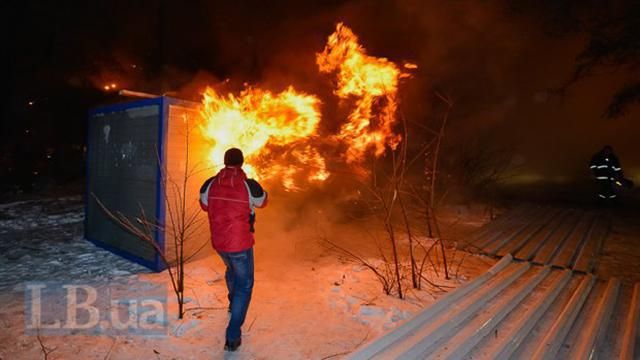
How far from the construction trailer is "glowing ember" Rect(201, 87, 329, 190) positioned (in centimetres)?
32

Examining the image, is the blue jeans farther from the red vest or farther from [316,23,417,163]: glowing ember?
[316,23,417,163]: glowing ember

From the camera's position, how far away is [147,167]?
6.14m

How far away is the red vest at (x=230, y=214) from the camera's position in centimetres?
372

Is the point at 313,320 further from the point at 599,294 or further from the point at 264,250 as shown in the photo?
the point at 599,294

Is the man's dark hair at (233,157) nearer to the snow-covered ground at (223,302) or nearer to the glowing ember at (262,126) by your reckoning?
the snow-covered ground at (223,302)

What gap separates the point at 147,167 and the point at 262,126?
6.75ft

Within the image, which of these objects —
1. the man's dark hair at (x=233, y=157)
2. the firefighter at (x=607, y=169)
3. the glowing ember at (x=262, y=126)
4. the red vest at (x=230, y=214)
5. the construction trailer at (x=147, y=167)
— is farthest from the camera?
the firefighter at (x=607, y=169)

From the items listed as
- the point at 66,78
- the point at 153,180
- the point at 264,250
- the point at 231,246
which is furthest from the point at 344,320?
the point at 66,78

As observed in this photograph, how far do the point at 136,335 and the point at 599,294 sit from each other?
20.0ft

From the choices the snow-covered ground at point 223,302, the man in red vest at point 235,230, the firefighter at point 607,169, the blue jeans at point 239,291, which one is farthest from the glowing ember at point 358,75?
the firefighter at point 607,169

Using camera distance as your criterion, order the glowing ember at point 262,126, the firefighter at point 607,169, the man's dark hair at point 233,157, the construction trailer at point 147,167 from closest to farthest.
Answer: the man's dark hair at point 233,157 → the construction trailer at point 147,167 → the glowing ember at point 262,126 → the firefighter at point 607,169

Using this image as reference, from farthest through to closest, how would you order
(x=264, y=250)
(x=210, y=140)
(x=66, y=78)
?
(x=66, y=78) < (x=264, y=250) < (x=210, y=140)

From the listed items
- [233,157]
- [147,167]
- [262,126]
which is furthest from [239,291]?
[262,126]

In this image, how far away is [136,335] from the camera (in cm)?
395
